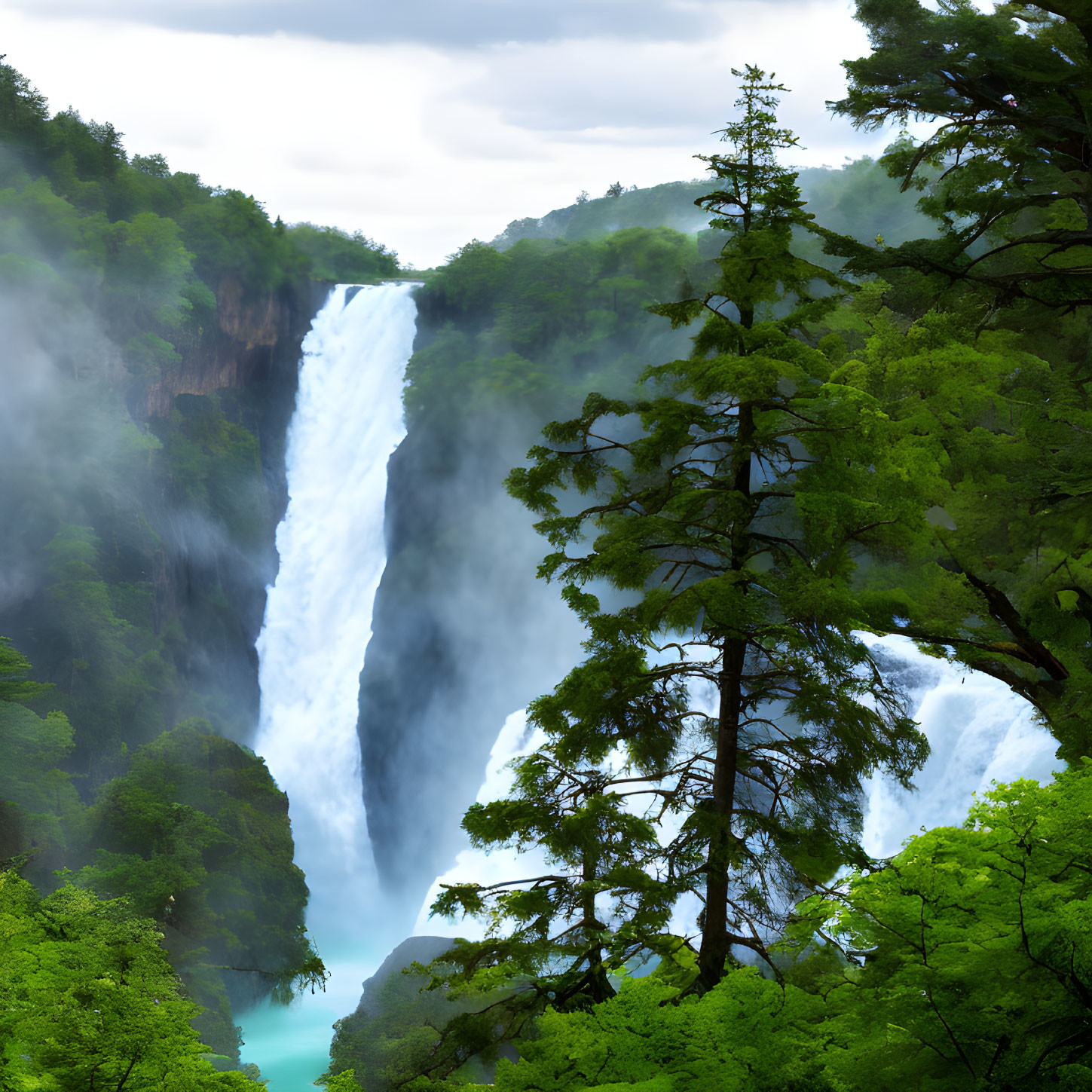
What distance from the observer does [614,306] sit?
38438mm

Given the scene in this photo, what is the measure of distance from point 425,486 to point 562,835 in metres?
31.1

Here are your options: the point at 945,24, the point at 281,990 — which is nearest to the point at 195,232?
the point at 281,990

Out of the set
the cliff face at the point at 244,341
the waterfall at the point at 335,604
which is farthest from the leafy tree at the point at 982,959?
the cliff face at the point at 244,341

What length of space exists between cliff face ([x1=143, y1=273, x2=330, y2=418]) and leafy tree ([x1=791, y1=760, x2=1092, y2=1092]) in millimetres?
34865

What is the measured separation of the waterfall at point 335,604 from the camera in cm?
3155

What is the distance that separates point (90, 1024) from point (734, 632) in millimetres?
4741

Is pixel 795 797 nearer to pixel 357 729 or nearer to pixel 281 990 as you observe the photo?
pixel 281 990

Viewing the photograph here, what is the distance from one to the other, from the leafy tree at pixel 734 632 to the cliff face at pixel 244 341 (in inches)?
1259

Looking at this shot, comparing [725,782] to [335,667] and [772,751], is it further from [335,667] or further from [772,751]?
[335,667]

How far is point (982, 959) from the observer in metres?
3.60

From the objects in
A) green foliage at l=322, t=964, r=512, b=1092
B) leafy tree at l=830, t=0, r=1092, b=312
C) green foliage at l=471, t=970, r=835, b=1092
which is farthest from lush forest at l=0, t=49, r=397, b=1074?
leafy tree at l=830, t=0, r=1092, b=312

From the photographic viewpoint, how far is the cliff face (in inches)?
1421

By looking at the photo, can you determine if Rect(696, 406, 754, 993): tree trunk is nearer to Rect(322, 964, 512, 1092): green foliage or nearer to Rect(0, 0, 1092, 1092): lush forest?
Rect(0, 0, 1092, 1092): lush forest

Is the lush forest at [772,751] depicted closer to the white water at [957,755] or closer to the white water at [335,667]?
the white water at [957,755]
